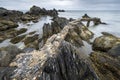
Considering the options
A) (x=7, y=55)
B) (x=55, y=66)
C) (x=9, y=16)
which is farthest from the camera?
(x=9, y=16)

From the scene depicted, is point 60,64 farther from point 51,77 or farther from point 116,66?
point 116,66

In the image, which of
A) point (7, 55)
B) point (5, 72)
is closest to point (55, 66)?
point (5, 72)

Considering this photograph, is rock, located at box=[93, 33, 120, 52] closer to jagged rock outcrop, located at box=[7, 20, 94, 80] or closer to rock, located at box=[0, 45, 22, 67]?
jagged rock outcrop, located at box=[7, 20, 94, 80]

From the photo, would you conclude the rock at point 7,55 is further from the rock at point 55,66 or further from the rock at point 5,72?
the rock at point 5,72

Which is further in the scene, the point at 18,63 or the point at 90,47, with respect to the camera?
the point at 90,47

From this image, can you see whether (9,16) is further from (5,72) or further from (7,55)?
(5,72)

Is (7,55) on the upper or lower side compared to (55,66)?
lower

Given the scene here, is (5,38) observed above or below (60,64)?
below

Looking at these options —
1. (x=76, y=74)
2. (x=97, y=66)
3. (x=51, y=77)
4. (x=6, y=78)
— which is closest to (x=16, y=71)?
(x=6, y=78)

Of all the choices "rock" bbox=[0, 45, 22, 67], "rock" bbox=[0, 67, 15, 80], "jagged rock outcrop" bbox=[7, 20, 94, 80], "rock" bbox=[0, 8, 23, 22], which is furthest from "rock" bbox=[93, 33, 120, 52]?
"rock" bbox=[0, 8, 23, 22]

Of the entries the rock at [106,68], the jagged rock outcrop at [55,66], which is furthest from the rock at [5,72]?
the rock at [106,68]

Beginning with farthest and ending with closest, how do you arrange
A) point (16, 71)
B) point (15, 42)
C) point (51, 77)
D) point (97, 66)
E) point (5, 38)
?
point (5, 38), point (15, 42), point (97, 66), point (16, 71), point (51, 77)

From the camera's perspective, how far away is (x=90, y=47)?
29.6 m

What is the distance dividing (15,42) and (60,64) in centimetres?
2623
